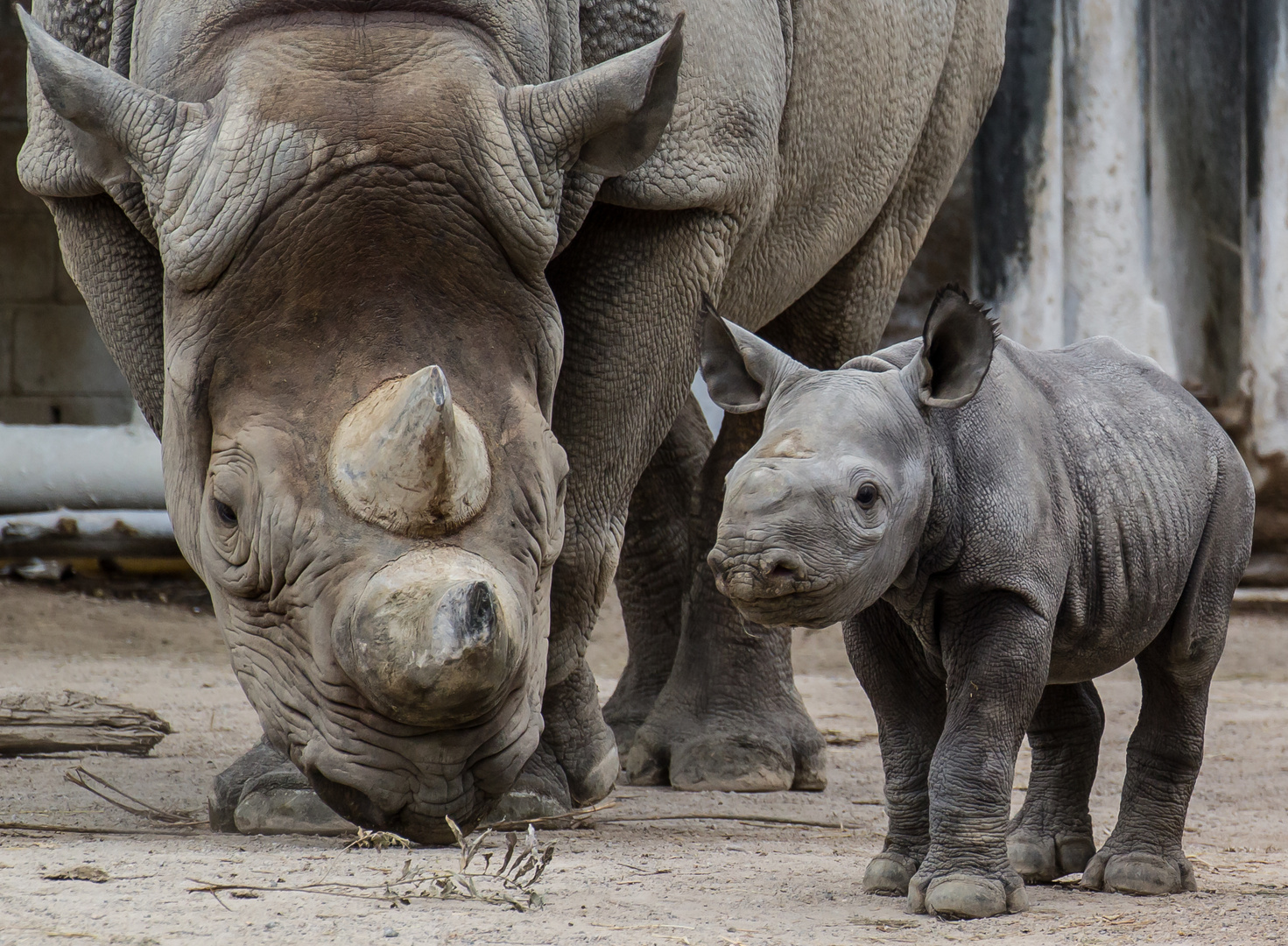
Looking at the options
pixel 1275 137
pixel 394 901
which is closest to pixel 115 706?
pixel 394 901

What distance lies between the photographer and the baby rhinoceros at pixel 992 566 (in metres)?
2.98

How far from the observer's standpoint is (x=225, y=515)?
10.1 ft

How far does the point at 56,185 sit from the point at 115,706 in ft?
7.12

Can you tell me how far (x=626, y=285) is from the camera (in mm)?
3705

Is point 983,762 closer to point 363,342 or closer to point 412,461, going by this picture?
point 412,461

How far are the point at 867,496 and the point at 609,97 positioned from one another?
0.83 meters

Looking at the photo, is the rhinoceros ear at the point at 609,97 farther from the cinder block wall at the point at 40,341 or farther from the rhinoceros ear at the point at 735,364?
the cinder block wall at the point at 40,341

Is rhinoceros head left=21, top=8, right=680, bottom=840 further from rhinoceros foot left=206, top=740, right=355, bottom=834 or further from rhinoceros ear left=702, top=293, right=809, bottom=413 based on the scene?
rhinoceros foot left=206, top=740, right=355, bottom=834

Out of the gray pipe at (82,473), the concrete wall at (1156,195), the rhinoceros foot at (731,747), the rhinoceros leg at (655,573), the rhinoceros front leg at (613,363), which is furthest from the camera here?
the concrete wall at (1156,195)

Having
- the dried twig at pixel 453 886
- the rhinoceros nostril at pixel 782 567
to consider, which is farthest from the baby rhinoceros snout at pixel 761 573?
the dried twig at pixel 453 886

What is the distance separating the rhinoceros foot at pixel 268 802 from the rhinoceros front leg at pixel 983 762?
4.42ft

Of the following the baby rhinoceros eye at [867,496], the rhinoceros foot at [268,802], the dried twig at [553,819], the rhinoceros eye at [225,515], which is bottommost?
the dried twig at [553,819]

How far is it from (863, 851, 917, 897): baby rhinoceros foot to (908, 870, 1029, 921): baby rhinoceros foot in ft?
0.51

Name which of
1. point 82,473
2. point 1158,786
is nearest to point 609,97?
point 1158,786
